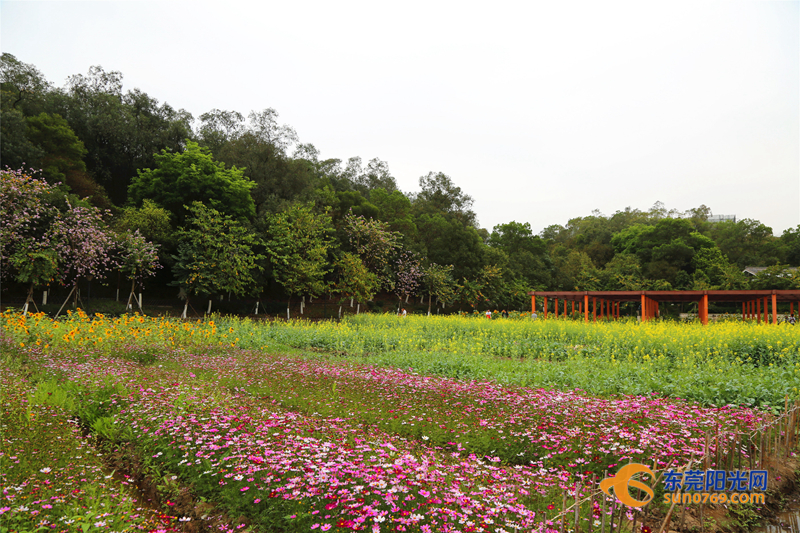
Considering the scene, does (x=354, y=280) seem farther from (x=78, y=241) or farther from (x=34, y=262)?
(x=34, y=262)

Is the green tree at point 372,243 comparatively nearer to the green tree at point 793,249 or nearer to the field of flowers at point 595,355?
the field of flowers at point 595,355

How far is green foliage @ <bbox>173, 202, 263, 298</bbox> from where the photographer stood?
69.4 ft

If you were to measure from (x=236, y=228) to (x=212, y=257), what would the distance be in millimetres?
2173

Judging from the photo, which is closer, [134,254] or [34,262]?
[34,262]

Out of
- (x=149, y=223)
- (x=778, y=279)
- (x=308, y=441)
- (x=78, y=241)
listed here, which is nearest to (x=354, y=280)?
(x=149, y=223)

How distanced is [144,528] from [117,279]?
955 inches

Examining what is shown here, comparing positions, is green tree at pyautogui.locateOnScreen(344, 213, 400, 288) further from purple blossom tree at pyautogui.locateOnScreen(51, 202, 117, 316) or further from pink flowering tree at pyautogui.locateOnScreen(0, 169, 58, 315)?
pink flowering tree at pyautogui.locateOnScreen(0, 169, 58, 315)

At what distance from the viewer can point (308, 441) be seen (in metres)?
3.78

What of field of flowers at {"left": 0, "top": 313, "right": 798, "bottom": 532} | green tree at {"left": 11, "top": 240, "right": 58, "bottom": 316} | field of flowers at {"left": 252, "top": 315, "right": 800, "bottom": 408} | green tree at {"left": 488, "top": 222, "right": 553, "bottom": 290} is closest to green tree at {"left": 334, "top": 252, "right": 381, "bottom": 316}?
field of flowers at {"left": 252, "top": 315, "right": 800, "bottom": 408}

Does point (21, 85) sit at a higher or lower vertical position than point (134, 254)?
higher

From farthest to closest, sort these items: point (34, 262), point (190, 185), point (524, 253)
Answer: point (524, 253)
point (190, 185)
point (34, 262)

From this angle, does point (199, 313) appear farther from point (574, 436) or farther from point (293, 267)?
point (574, 436)

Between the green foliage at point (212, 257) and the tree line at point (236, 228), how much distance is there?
0.31 feet

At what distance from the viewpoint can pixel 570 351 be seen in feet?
38.2
